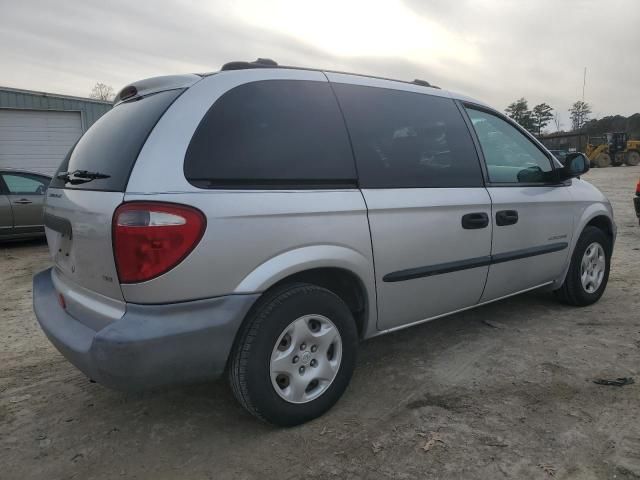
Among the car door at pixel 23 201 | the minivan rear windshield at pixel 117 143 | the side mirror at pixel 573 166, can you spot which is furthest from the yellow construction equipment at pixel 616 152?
the minivan rear windshield at pixel 117 143

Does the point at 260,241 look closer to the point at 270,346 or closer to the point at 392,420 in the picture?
the point at 270,346

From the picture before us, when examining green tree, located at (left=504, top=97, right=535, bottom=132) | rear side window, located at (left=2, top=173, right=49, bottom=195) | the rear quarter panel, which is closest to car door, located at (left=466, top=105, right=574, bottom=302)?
the rear quarter panel

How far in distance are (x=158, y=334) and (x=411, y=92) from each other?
2.17 metres

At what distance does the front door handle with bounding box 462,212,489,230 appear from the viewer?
317cm

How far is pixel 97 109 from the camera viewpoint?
1627cm

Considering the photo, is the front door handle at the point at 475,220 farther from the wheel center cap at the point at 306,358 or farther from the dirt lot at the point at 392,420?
the wheel center cap at the point at 306,358

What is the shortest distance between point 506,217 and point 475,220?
361 millimetres

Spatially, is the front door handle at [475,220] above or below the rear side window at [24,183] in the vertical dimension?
below

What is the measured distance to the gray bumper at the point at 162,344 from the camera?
6.75ft

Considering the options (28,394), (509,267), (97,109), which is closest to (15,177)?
(28,394)

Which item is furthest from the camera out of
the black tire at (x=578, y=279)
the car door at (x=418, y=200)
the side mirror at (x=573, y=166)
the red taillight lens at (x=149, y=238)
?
the black tire at (x=578, y=279)

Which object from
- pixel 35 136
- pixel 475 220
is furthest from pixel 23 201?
pixel 35 136

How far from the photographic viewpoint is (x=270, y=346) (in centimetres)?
233

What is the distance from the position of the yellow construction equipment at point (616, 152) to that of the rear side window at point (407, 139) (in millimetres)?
33708
